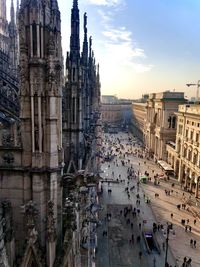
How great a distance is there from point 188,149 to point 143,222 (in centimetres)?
2502

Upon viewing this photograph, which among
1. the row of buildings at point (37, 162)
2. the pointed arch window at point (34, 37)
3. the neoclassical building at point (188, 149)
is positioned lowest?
the neoclassical building at point (188, 149)

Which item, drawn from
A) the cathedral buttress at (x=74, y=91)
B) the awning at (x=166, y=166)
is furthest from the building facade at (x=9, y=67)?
the awning at (x=166, y=166)

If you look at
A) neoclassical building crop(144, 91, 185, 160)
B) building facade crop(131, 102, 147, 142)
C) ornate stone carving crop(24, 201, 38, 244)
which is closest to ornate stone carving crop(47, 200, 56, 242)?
ornate stone carving crop(24, 201, 38, 244)

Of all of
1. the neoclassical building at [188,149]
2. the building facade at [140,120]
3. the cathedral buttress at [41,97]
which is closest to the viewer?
the cathedral buttress at [41,97]

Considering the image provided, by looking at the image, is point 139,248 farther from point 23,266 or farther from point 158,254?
point 23,266

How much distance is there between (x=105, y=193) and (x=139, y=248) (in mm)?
17749

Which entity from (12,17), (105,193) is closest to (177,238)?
(105,193)

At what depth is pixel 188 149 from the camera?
57062mm

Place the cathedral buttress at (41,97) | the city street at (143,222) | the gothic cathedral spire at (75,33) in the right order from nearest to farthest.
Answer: the cathedral buttress at (41,97) < the gothic cathedral spire at (75,33) < the city street at (143,222)

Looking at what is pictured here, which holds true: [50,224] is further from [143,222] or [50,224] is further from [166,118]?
[166,118]

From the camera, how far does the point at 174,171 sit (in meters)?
64.6

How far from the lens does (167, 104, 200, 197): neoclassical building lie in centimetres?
5225

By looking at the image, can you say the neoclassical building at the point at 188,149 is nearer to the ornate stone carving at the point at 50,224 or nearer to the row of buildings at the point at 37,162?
the row of buildings at the point at 37,162

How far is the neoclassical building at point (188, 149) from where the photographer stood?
5225cm
